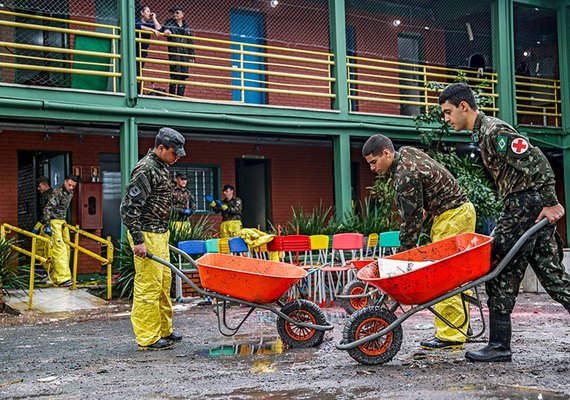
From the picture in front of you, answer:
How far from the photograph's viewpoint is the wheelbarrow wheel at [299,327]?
22.5ft

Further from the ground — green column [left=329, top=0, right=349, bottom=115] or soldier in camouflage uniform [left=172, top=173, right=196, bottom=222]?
green column [left=329, top=0, right=349, bottom=115]

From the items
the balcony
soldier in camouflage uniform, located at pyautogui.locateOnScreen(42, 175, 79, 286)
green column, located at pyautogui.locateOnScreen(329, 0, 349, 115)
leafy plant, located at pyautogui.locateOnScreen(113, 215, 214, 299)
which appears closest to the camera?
leafy plant, located at pyautogui.locateOnScreen(113, 215, 214, 299)

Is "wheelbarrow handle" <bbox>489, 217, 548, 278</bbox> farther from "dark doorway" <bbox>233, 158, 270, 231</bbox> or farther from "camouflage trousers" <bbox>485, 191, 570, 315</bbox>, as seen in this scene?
"dark doorway" <bbox>233, 158, 270, 231</bbox>

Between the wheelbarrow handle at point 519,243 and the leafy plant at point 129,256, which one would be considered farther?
the leafy plant at point 129,256

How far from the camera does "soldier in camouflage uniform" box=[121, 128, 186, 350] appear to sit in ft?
22.4

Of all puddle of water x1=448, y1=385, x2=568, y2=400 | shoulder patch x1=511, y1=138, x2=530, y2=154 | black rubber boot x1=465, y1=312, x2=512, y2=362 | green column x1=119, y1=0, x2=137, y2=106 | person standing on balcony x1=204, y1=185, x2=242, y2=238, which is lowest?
puddle of water x1=448, y1=385, x2=568, y2=400

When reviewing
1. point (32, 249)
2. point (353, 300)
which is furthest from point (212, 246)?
point (32, 249)

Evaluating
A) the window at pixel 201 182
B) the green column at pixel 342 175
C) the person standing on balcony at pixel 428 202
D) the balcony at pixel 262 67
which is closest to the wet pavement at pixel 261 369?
the person standing on balcony at pixel 428 202

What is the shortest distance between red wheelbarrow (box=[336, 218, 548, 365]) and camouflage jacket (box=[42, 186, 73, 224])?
8776 millimetres

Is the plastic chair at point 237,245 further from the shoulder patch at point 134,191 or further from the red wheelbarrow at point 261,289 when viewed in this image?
the shoulder patch at point 134,191

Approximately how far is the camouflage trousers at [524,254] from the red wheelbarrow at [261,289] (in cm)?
163

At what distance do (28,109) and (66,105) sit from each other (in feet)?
1.94

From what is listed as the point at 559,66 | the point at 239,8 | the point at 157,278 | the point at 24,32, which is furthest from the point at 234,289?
the point at 559,66

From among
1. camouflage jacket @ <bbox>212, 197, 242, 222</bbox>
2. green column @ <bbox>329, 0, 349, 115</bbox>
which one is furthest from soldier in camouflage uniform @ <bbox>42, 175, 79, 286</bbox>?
green column @ <bbox>329, 0, 349, 115</bbox>
